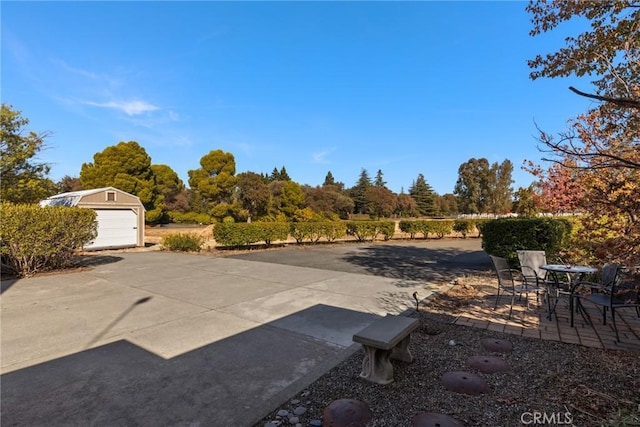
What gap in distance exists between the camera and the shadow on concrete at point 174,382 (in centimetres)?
221

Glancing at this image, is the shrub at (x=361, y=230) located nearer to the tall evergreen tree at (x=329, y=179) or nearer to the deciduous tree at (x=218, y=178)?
the deciduous tree at (x=218, y=178)

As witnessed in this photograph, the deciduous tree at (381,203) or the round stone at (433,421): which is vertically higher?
the deciduous tree at (381,203)

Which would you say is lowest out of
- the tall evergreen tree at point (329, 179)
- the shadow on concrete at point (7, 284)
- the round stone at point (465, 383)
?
the round stone at point (465, 383)

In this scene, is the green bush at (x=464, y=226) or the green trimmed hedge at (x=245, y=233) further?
the green bush at (x=464, y=226)

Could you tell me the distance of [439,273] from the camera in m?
8.23

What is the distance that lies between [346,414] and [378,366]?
0.61 m

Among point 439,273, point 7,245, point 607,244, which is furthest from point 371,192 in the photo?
point 607,244

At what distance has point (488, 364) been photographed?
9.44 feet

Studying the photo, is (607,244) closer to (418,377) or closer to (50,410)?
(418,377)

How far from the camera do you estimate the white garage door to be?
45.4 ft

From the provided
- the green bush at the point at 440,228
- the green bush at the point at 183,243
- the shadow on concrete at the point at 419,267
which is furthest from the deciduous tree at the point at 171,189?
the shadow on concrete at the point at 419,267

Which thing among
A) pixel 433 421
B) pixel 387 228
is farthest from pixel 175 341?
pixel 387 228

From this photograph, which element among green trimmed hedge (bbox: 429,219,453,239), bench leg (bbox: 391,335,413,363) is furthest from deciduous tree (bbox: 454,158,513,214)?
bench leg (bbox: 391,335,413,363)

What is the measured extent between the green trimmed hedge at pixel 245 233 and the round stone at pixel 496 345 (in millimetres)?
11501
